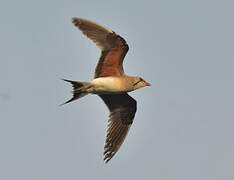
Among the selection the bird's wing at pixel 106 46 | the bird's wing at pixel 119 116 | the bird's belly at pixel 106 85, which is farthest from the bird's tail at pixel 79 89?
the bird's wing at pixel 119 116

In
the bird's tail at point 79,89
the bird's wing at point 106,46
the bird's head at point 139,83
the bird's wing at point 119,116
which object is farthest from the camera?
the bird's wing at point 119,116

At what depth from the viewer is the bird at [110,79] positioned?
1400cm

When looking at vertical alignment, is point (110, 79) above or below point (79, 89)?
above

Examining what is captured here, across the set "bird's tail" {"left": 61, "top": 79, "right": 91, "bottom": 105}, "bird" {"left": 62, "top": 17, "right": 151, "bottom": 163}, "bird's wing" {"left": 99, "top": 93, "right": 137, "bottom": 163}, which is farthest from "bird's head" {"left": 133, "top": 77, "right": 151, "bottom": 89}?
"bird's tail" {"left": 61, "top": 79, "right": 91, "bottom": 105}

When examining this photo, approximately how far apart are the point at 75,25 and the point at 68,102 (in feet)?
6.72

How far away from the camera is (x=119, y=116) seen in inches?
632

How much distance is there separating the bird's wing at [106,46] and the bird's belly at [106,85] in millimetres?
283

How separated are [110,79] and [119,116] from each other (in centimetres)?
196

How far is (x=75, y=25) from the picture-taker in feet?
45.8

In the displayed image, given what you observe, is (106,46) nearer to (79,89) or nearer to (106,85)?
(106,85)

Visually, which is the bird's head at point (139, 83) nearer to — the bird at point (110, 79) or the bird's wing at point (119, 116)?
the bird at point (110, 79)

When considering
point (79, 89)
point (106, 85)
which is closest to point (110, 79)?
point (106, 85)

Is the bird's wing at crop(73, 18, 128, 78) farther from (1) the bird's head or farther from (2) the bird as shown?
(1) the bird's head

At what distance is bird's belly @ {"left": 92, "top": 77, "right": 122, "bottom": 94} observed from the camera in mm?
14242
